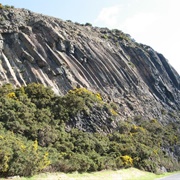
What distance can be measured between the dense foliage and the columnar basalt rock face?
571 centimetres

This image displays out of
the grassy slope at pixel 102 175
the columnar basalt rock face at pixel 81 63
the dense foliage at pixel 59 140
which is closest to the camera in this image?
the dense foliage at pixel 59 140

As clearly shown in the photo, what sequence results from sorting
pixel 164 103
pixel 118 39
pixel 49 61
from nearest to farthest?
pixel 49 61 → pixel 164 103 → pixel 118 39

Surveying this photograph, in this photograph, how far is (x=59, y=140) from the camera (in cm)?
3475

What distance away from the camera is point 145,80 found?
233 ft

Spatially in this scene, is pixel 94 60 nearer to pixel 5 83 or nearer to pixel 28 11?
pixel 28 11

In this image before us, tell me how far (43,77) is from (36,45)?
24.6 feet

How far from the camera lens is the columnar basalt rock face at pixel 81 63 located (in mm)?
49781

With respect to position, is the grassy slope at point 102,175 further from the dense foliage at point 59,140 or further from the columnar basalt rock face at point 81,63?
the columnar basalt rock face at point 81,63

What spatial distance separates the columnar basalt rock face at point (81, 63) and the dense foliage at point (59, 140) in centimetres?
571

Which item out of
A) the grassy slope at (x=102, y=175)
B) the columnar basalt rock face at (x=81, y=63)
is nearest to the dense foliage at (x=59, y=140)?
the grassy slope at (x=102, y=175)

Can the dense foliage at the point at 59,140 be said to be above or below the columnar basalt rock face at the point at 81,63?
below

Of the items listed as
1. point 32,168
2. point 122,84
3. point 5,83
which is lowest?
point 32,168

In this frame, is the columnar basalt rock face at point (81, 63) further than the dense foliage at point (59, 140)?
Yes

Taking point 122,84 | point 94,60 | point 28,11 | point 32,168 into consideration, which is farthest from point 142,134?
point 28,11
